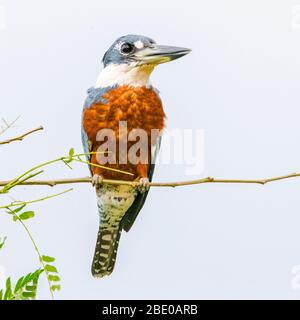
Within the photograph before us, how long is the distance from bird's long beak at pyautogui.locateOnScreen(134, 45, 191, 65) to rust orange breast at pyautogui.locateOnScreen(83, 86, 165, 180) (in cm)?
23

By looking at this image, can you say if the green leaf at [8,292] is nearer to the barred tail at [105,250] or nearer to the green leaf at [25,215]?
the green leaf at [25,215]

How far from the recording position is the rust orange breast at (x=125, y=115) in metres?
4.44

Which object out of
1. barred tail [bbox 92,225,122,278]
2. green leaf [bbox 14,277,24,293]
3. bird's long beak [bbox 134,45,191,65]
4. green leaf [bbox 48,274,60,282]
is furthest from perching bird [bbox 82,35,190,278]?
green leaf [bbox 14,277,24,293]

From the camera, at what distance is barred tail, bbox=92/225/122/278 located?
515 cm

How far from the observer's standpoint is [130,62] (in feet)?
15.2

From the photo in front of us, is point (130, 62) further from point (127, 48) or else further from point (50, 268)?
point (50, 268)

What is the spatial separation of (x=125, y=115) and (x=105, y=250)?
51.3 inches

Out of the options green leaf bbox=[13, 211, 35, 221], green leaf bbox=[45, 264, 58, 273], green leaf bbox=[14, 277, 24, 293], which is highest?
green leaf bbox=[13, 211, 35, 221]

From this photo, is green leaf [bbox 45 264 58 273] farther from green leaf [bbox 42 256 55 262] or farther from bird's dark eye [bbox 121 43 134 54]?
bird's dark eye [bbox 121 43 134 54]

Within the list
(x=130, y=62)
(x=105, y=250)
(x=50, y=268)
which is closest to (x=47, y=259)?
(x=50, y=268)

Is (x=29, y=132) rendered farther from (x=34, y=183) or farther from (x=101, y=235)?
(x=101, y=235)

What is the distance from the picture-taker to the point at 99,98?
4.56 m
